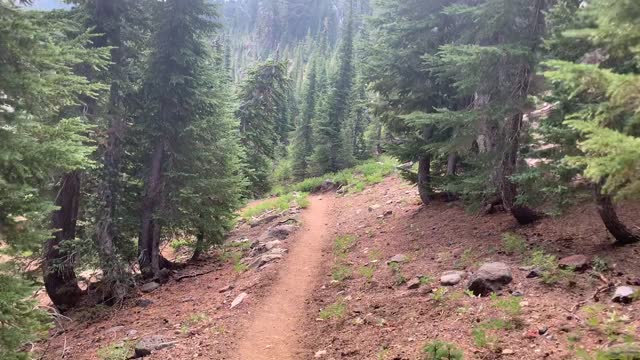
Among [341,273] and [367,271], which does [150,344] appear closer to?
[341,273]

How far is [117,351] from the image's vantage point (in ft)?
28.7

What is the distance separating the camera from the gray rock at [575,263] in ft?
24.1

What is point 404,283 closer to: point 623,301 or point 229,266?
point 623,301

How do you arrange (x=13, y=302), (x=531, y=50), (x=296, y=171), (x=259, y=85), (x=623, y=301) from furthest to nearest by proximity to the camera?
(x=296, y=171) → (x=259, y=85) → (x=531, y=50) → (x=623, y=301) → (x=13, y=302)

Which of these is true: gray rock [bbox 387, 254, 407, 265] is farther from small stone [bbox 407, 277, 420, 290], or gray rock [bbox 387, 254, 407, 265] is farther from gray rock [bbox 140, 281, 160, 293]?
gray rock [bbox 140, 281, 160, 293]

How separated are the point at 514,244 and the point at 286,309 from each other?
5333 mm

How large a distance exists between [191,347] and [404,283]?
4.62 m

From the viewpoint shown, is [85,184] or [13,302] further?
[85,184]

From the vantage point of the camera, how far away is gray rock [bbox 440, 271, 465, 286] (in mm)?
8461

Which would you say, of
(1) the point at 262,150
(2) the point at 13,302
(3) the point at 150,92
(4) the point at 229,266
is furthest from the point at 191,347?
(1) the point at 262,150

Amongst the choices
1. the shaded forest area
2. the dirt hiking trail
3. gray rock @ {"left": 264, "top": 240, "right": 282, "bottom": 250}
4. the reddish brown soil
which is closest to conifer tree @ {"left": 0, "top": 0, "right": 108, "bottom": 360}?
the shaded forest area

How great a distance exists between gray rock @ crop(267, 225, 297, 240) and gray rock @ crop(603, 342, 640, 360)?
13.1m

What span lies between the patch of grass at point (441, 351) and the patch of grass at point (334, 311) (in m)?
3.04

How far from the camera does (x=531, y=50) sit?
934 cm
